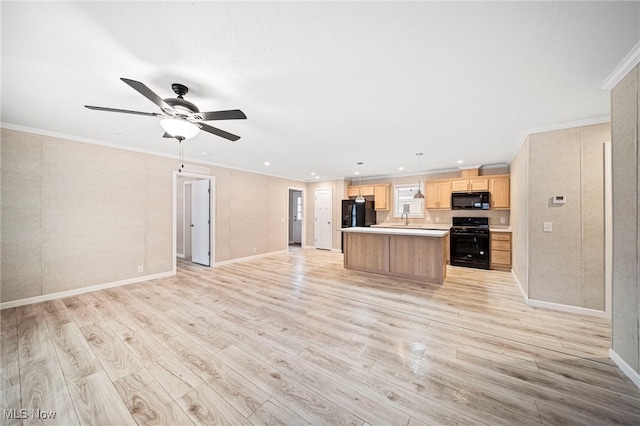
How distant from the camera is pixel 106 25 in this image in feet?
4.76

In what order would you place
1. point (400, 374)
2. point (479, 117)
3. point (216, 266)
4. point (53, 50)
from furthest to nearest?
point (216, 266), point (479, 117), point (400, 374), point (53, 50)

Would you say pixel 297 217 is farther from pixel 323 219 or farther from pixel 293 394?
pixel 293 394

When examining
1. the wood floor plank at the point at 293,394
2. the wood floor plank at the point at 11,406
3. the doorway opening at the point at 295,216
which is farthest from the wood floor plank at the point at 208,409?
the doorway opening at the point at 295,216

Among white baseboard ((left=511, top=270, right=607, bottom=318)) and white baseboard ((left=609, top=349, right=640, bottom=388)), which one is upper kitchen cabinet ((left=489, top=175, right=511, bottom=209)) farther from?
white baseboard ((left=609, top=349, right=640, bottom=388))

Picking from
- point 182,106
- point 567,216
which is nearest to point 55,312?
point 182,106

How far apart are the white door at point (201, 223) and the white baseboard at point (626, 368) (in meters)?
6.48

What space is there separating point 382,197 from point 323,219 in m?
2.26

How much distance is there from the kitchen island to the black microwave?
1.56 metres

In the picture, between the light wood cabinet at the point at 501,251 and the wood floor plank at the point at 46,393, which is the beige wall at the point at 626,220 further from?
the wood floor plank at the point at 46,393

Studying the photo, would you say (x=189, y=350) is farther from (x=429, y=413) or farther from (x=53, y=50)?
(x=53, y=50)

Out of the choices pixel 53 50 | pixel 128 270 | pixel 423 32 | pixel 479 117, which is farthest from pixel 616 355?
pixel 128 270

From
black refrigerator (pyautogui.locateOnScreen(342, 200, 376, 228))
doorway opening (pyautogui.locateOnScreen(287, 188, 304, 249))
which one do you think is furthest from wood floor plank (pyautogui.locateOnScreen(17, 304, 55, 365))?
doorway opening (pyautogui.locateOnScreen(287, 188, 304, 249))

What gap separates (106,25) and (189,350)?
105 inches

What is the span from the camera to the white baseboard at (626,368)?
5.80ft
